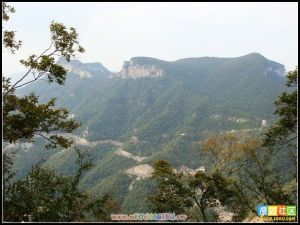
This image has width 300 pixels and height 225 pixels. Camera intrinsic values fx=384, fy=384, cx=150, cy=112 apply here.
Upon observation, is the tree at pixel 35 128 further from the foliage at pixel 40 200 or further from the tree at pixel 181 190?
the tree at pixel 181 190

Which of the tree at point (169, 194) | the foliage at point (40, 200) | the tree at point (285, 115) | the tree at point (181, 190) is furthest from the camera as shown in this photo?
the tree at point (169, 194)

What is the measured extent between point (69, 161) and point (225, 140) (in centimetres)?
14993

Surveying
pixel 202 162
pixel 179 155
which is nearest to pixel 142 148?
pixel 179 155

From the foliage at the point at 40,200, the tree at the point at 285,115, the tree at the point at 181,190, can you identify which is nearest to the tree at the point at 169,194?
the tree at the point at 181,190

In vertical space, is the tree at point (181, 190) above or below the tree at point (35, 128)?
below

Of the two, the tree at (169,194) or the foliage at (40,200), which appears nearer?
the foliage at (40,200)

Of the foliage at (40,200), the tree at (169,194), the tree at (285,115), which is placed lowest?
the tree at (169,194)

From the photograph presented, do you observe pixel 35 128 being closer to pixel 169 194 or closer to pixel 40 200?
pixel 40 200

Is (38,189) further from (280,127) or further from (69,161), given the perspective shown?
(69,161)

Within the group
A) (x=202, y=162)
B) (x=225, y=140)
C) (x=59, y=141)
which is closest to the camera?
(x=59, y=141)

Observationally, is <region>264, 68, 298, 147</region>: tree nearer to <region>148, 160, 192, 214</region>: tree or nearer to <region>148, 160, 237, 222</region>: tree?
<region>148, 160, 237, 222</region>: tree

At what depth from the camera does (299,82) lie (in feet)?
60.8

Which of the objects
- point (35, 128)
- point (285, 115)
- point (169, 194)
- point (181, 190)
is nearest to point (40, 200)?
point (35, 128)

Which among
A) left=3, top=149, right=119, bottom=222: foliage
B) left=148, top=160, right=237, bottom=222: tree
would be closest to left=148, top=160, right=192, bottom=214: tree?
left=148, top=160, right=237, bottom=222: tree
